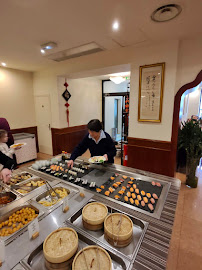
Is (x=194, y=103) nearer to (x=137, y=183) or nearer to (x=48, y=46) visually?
(x=48, y=46)

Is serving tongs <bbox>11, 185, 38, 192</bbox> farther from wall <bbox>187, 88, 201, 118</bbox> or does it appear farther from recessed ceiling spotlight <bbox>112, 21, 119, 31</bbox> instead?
wall <bbox>187, 88, 201, 118</bbox>

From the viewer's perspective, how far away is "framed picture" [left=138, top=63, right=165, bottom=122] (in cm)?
247

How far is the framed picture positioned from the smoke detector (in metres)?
0.76

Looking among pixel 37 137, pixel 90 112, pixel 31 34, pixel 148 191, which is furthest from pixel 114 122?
pixel 148 191

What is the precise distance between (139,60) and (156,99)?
30.7 inches

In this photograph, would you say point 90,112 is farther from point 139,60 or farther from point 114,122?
point 139,60

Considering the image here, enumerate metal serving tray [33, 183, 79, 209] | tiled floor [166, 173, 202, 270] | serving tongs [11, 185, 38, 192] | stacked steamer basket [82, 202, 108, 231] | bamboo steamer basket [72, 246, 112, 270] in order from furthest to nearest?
1. tiled floor [166, 173, 202, 270]
2. serving tongs [11, 185, 38, 192]
3. metal serving tray [33, 183, 79, 209]
4. stacked steamer basket [82, 202, 108, 231]
5. bamboo steamer basket [72, 246, 112, 270]

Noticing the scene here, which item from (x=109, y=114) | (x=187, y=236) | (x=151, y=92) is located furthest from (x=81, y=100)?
(x=187, y=236)

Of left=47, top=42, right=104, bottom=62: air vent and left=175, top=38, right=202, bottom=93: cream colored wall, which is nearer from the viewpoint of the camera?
left=175, top=38, right=202, bottom=93: cream colored wall

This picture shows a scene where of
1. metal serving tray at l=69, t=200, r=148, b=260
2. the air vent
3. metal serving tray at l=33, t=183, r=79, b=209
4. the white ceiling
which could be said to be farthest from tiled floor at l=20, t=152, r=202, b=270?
the air vent

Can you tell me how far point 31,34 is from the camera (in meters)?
2.08

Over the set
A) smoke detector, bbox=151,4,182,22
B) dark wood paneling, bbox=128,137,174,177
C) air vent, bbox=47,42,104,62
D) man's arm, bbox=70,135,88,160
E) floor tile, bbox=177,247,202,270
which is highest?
air vent, bbox=47,42,104,62

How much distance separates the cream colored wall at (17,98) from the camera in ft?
12.8

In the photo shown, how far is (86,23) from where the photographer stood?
1820 millimetres
